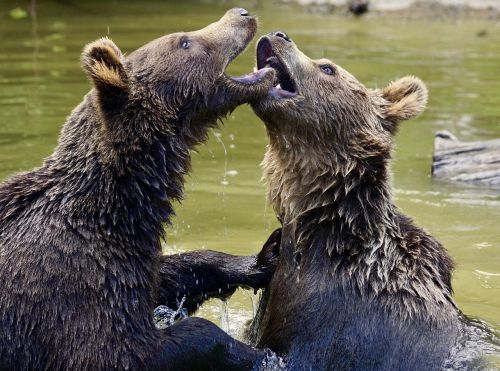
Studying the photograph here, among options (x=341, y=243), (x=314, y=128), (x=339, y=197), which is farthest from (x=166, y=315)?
(x=314, y=128)

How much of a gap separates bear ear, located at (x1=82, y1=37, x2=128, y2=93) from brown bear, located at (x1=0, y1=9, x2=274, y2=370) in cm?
1

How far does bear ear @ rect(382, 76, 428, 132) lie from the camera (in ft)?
29.7

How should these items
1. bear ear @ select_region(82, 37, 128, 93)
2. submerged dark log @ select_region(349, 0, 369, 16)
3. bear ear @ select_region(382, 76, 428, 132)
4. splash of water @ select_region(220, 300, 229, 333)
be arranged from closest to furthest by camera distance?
bear ear @ select_region(82, 37, 128, 93) < bear ear @ select_region(382, 76, 428, 132) < splash of water @ select_region(220, 300, 229, 333) < submerged dark log @ select_region(349, 0, 369, 16)

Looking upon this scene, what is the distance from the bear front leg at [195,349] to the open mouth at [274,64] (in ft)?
6.94

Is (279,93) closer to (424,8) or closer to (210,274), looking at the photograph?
(210,274)

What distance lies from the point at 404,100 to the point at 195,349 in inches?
113

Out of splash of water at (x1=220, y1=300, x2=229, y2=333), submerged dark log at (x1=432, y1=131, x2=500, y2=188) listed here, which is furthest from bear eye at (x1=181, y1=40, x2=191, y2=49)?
submerged dark log at (x1=432, y1=131, x2=500, y2=188)

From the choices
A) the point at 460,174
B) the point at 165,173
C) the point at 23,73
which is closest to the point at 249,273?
the point at 165,173

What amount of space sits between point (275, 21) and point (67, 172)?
725 inches

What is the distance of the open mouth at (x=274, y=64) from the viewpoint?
8789 millimetres

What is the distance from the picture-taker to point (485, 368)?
27.7 feet

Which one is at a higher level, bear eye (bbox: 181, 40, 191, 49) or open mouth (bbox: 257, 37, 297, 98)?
bear eye (bbox: 181, 40, 191, 49)

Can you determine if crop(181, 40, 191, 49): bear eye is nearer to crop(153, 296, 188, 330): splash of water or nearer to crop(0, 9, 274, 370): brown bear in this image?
crop(0, 9, 274, 370): brown bear

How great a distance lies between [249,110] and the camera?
1761 cm
